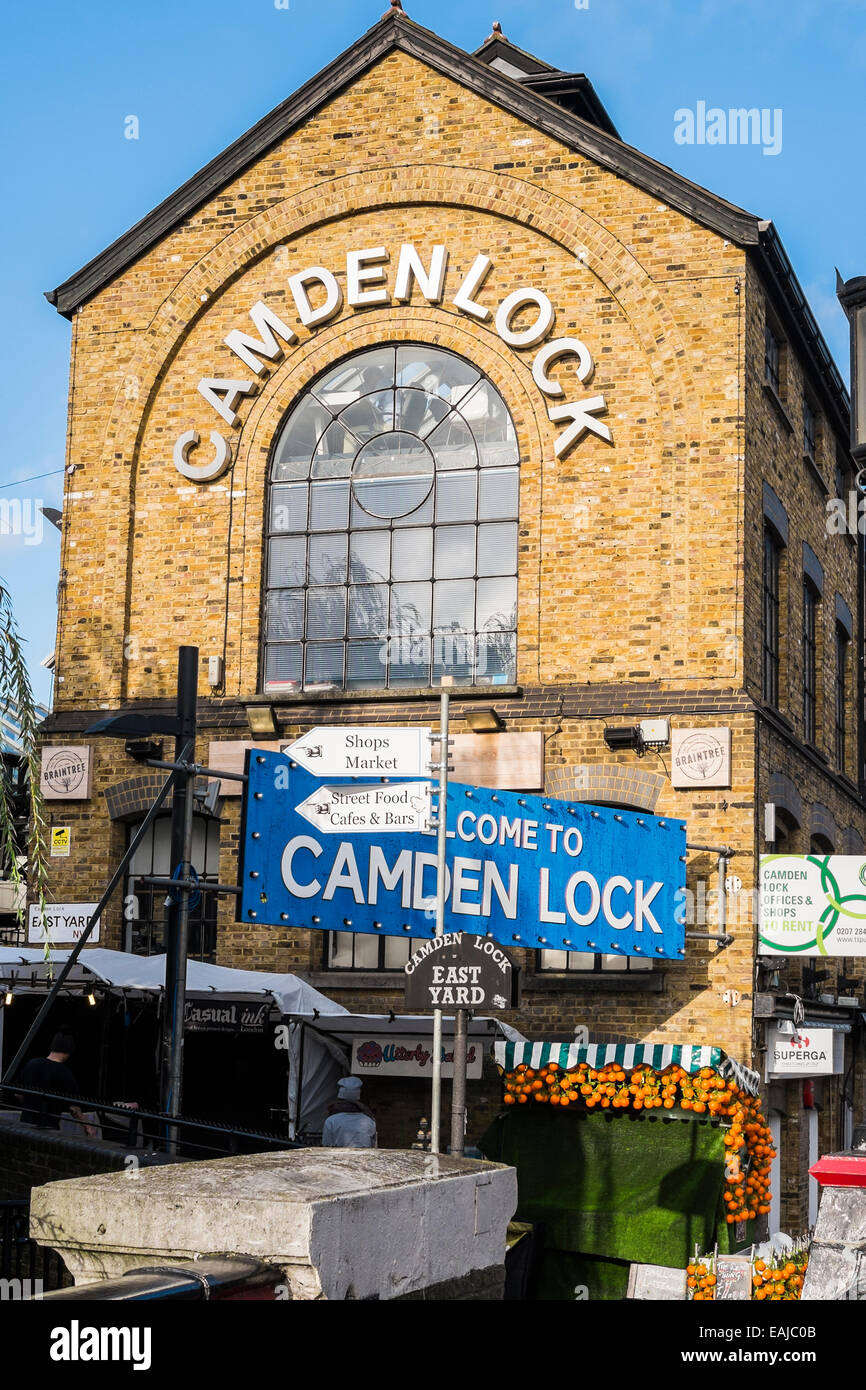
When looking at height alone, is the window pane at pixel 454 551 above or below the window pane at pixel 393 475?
below

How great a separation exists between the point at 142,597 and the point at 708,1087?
8482 millimetres

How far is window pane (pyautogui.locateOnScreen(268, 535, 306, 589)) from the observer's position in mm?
17594

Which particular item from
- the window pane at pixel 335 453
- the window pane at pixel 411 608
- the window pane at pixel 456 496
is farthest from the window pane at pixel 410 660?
the window pane at pixel 335 453

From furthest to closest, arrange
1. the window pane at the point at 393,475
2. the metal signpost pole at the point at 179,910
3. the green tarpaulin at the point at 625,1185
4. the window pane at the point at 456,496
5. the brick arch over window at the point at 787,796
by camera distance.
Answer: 1. the window pane at the point at 393,475
2. the window pane at the point at 456,496
3. the brick arch over window at the point at 787,796
4. the green tarpaulin at the point at 625,1185
5. the metal signpost pole at the point at 179,910

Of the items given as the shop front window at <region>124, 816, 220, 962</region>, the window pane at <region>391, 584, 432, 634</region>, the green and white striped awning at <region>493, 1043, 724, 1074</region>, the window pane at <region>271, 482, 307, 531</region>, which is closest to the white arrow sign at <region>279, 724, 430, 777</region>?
the green and white striped awning at <region>493, 1043, 724, 1074</region>

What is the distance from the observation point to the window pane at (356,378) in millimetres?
17688

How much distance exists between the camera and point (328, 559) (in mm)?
17516

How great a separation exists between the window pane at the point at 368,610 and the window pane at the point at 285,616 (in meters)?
0.61

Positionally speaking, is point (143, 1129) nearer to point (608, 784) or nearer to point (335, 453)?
point (608, 784)

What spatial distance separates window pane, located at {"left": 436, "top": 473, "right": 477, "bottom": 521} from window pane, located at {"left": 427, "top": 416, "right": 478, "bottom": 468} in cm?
14

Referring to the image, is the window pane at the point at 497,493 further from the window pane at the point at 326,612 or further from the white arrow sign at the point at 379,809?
the white arrow sign at the point at 379,809

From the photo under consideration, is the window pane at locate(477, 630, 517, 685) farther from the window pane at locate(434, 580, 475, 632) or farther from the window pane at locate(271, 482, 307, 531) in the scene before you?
the window pane at locate(271, 482, 307, 531)

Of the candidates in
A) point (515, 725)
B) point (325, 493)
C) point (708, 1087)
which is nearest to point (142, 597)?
point (325, 493)

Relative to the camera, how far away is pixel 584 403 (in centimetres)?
1666
